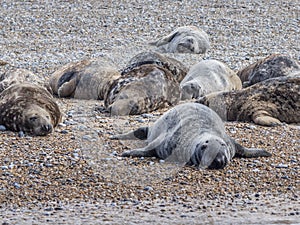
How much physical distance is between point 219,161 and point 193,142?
364 mm

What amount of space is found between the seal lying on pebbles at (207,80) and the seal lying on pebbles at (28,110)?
2188mm

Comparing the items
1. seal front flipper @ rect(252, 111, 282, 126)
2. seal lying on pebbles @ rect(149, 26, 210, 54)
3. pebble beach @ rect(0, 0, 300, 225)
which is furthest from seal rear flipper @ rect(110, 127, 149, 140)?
seal lying on pebbles @ rect(149, 26, 210, 54)

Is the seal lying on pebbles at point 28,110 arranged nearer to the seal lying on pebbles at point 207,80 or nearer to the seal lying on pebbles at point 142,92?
the seal lying on pebbles at point 142,92

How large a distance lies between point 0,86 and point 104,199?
4.38 m

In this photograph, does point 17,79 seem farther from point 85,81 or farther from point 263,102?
point 263,102

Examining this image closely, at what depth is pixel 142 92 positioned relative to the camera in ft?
29.0

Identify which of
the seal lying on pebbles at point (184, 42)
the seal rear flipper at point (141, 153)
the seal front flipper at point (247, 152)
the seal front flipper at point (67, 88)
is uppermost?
the seal front flipper at point (247, 152)

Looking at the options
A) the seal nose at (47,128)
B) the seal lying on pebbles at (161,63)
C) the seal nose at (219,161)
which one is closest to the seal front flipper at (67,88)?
the seal lying on pebbles at (161,63)

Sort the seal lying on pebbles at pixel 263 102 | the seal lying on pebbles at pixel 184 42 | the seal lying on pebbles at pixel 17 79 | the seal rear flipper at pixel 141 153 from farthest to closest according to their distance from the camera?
the seal lying on pebbles at pixel 184 42
the seal lying on pebbles at pixel 17 79
the seal lying on pebbles at pixel 263 102
the seal rear flipper at pixel 141 153

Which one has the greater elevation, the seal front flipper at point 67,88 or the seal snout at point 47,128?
the seal snout at point 47,128

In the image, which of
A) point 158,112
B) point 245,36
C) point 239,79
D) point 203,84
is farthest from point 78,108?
point 245,36

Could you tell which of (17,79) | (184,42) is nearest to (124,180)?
(17,79)

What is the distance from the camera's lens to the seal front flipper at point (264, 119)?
7.95 m

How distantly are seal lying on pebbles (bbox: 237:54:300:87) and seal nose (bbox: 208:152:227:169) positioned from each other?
426 centimetres
